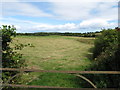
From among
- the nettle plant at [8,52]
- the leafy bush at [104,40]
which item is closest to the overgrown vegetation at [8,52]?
the nettle plant at [8,52]

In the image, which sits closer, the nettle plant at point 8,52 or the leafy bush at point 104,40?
the nettle plant at point 8,52

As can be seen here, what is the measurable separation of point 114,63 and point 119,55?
26 cm

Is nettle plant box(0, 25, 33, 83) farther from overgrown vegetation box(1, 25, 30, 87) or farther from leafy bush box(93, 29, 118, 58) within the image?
leafy bush box(93, 29, 118, 58)

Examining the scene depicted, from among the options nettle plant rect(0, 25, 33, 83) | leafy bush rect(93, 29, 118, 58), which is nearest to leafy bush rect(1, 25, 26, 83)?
nettle plant rect(0, 25, 33, 83)

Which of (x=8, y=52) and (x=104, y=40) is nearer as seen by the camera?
(x=8, y=52)

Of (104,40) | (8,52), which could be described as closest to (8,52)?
(8,52)

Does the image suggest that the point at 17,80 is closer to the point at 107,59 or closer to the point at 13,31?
the point at 13,31

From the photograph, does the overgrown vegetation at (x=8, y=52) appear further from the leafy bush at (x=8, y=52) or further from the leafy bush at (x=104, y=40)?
the leafy bush at (x=104, y=40)

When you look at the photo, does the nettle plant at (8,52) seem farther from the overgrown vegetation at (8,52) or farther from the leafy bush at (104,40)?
the leafy bush at (104,40)

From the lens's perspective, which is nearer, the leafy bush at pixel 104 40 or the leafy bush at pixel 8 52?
the leafy bush at pixel 8 52

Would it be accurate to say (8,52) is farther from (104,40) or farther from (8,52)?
(104,40)

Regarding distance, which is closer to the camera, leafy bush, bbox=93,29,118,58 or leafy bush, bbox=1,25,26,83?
leafy bush, bbox=1,25,26,83

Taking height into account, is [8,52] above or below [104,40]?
below

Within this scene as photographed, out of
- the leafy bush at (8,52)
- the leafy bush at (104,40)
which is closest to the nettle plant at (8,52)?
the leafy bush at (8,52)
